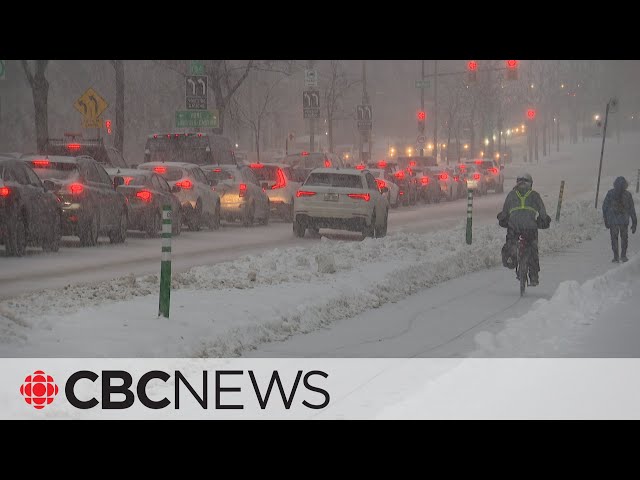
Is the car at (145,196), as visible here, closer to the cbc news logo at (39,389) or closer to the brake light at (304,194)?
the brake light at (304,194)

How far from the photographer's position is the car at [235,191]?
32938 mm

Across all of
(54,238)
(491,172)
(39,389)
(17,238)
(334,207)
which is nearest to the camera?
(39,389)

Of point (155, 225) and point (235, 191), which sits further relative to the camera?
point (235, 191)

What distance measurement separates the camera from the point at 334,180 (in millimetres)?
29531

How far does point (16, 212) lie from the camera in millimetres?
21094

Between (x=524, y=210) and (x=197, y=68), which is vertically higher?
(x=197, y=68)

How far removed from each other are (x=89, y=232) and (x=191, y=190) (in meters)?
5.97

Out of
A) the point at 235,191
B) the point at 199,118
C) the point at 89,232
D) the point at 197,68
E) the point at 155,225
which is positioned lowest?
the point at 155,225

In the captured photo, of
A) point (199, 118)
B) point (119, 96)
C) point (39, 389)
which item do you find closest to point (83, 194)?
point (199, 118)

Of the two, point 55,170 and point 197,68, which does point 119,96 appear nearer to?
point 197,68

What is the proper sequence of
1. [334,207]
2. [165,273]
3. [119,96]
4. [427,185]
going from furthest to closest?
[427,185], [119,96], [334,207], [165,273]

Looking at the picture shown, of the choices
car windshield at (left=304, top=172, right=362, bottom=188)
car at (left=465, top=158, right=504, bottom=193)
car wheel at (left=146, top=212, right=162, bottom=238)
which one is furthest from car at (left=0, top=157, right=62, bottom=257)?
car at (left=465, top=158, right=504, bottom=193)
